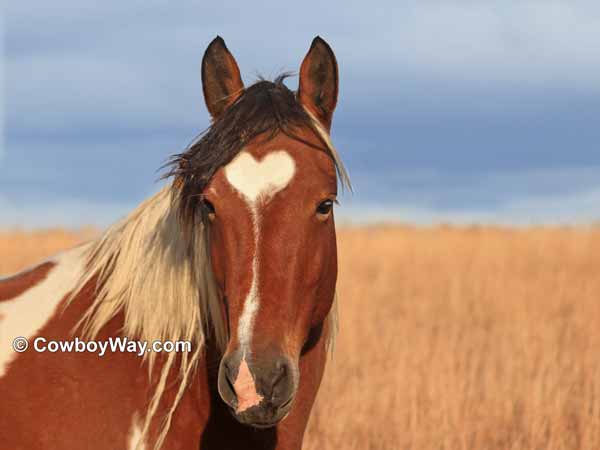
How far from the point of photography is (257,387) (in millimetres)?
2455

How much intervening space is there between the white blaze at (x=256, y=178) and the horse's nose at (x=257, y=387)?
20 centimetres

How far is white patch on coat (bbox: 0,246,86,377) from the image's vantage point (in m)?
3.26

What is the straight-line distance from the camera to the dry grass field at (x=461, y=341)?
622cm

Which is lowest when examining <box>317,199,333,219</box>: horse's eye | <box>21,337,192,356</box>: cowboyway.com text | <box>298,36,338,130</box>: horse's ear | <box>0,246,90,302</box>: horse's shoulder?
<box>21,337,192,356</box>: cowboyway.com text

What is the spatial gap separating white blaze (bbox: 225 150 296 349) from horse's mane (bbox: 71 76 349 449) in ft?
0.19

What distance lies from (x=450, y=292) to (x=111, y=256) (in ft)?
30.8

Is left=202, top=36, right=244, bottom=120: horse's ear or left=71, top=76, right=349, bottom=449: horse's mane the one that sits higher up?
left=202, top=36, right=244, bottom=120: horse's ear

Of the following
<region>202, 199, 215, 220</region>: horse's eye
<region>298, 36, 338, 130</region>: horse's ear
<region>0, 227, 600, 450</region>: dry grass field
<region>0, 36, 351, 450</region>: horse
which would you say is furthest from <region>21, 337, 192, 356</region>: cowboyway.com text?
<region>0, 227, 600, 450</region>: dry grass field

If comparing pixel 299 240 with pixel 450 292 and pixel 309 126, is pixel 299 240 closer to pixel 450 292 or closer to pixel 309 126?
pixel 309 126

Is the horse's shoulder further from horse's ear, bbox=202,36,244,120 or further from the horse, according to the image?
horse's ear, bbox=202,36,244,120

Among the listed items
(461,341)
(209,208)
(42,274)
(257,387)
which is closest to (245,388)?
(257,387)

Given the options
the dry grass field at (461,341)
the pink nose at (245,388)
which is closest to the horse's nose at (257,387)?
the pink nose at (245,388)

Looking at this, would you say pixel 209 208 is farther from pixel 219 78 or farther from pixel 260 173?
pixel 219 78

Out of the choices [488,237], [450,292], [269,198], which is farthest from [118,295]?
[488,237]
